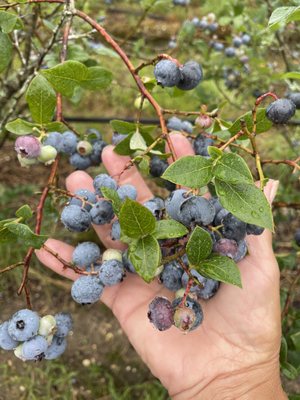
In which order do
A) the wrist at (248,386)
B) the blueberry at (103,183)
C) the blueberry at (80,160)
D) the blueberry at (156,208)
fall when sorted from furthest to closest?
the blueberry at (80,160) < the wrist at (248,386) < the blueberry at (103,183) < the blueberry at (156,208)

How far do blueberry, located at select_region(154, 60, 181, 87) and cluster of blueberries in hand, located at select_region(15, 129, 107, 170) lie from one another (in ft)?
1.06

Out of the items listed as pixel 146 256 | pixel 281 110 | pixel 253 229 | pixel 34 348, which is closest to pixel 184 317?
pixel 146 256

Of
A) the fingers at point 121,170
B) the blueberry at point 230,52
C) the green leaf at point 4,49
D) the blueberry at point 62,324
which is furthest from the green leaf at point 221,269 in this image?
the blueberry at point 230,52

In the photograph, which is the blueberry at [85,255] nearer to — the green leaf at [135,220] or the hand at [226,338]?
the hand at [226,338]

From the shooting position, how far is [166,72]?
46.8 inches

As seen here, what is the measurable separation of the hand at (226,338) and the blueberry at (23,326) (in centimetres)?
23

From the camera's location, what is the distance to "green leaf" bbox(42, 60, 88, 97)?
1146 mm

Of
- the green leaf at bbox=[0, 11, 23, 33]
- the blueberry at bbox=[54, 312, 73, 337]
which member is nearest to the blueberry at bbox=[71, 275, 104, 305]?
the blueberry at bbox=[54, 312, 73, 337]

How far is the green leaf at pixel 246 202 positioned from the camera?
904 mm

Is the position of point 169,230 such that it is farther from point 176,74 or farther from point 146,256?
point 176,74

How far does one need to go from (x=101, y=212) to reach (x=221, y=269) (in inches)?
14.3

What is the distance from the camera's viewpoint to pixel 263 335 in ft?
4.34

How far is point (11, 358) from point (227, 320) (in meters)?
1.41

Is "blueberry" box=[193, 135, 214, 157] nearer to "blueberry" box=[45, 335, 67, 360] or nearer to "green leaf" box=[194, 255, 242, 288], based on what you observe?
"green leaf" box=[194, 255, 242, 288]
